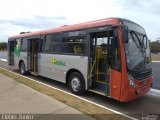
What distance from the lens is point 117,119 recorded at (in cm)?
558

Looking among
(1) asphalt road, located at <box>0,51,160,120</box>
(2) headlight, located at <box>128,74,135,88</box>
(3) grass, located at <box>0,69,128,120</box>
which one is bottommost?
(1) asphalt road, located at <box>0,51,160,120</box>

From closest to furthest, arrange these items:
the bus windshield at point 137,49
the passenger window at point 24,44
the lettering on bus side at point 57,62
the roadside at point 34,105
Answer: the roadside at point 34,105 → the bus windshield at point 137,49 → the lettering on bus side at point 57,62 → the passenger window at point 24,44

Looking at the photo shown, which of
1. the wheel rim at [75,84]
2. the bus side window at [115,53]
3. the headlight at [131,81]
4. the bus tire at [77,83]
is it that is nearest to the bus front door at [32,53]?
the bus tire at [77,83]

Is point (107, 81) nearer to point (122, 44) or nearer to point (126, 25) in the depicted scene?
point (122, 44)

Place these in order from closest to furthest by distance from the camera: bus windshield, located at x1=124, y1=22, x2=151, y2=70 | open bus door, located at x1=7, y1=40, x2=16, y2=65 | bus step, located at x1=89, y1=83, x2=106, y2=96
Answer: bus windshield, located at x1=124, y1=22, x2=151, y2=70
bus step, located at x1=89, y1=83, x2=106, y2=96
open bus door, located at x1=7, y1=40, x2=16, y2=65

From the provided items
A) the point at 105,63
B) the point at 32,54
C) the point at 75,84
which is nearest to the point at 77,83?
the point at 75,84

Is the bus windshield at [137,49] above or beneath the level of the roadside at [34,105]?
above

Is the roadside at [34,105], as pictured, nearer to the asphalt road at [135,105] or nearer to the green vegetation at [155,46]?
the asphalt road at [135,105]

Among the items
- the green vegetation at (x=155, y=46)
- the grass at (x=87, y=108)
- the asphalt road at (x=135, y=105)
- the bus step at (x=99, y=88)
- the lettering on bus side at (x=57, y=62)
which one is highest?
the green vegetation at (x=155, y=46)

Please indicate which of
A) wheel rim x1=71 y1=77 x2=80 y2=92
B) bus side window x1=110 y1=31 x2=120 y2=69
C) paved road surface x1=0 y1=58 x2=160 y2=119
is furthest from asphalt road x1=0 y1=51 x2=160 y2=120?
bus side window x1=110 y1=31 x2=120 y2=69

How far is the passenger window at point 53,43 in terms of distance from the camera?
961 centimetres

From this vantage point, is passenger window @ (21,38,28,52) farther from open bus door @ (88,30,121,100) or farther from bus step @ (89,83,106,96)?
bus step @ (89,83,106,96)

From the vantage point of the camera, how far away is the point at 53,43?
1005cm

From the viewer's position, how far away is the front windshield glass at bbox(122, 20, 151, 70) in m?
6.57
